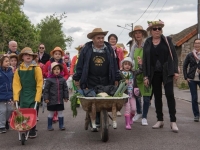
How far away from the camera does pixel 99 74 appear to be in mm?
8289

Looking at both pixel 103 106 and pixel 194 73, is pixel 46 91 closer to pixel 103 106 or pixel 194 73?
pixel 103 106

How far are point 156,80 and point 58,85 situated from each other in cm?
199

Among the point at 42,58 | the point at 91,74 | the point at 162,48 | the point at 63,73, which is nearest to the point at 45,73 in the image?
the point at 63,73

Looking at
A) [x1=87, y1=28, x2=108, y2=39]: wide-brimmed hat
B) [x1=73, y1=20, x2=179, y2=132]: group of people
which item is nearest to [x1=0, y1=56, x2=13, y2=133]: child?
[x1=73, y1=20, x2=179, y2=132]: group of people

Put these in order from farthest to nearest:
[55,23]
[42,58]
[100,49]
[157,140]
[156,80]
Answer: [55,23], [42,58], [156,80], [100,49], [157,140]

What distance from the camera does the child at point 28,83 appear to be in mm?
8281

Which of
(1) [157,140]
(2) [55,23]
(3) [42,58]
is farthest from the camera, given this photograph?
(2) [55,23]

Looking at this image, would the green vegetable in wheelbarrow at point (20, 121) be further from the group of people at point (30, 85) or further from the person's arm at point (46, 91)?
the person's arm at point (46, 91)

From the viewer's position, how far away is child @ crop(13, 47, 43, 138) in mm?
8281

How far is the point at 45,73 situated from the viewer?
34.5 ft

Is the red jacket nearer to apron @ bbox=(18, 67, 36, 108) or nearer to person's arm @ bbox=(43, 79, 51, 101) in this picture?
person's arm @ bbox=(43, 79, 51, 101)

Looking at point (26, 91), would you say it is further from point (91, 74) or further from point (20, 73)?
point (91, 74)

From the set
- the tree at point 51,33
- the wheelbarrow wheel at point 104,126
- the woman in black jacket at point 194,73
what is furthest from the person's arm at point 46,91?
the tree at point 51,33

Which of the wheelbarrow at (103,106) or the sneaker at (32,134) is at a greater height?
the wheelbarrow at (103,106)
